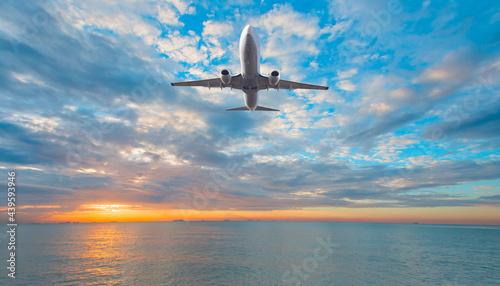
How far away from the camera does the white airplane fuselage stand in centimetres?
2698

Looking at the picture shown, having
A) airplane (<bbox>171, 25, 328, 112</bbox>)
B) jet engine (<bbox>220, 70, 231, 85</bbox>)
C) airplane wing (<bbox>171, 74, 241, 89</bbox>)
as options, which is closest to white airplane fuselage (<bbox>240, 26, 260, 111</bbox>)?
airplane (<bbox>171, 25, 328, 112</bbox>)

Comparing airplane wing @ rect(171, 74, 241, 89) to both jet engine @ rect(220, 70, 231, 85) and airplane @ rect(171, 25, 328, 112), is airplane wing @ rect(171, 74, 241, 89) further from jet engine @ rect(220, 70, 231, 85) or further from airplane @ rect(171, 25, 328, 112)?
jet engine @ rect(220, 70, 231, 85)

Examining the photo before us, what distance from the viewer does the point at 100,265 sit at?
4706 centimetres

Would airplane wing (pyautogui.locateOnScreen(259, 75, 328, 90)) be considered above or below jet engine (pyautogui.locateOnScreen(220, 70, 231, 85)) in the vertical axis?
above

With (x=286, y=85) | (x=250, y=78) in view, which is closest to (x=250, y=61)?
(x=250, y=78)

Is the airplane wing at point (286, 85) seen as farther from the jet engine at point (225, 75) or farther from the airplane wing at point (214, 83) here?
the jet engine at point (225, 75)

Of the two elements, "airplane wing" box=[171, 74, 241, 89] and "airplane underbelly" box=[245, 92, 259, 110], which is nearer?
"airplane wing" box=[171, 74, 241, 89]

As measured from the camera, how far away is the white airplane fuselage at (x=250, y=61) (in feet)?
88.5

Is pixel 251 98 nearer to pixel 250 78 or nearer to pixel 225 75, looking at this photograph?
pixel 250 78

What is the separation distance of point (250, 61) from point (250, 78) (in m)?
3.44

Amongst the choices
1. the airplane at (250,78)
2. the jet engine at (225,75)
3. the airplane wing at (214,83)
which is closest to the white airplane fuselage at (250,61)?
the airplane at (250,78)

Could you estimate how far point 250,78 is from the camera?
→ 32719mm

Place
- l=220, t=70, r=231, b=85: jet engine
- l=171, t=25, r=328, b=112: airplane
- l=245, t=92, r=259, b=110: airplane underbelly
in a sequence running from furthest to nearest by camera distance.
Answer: l=245, t=92, r=259, b=110: airplane underbelly
l=220, t=70, r=231, b=85: jet engine
l=171, t=25, r=328, b=112: airplane

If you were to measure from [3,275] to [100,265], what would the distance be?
14079 mm
